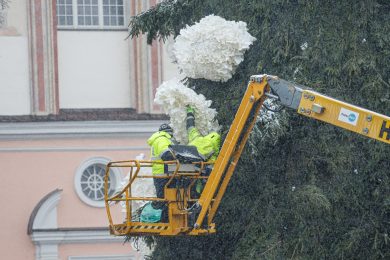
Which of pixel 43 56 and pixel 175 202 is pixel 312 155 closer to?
pixel 175 202

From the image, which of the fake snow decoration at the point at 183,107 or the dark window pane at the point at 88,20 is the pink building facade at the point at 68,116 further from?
the fake snow decoration at the point at 183,107

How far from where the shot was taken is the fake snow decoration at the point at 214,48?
17234mm

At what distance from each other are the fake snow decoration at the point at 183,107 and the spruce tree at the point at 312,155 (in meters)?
0.23

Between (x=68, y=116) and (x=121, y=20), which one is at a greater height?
(x=121, y=20)

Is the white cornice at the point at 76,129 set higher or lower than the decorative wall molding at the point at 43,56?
lower

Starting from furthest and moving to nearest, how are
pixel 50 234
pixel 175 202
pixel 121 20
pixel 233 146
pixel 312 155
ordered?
pixel 121 20
pixel 50 234
pixel 312 155
pixel 175 202
pixel 233 146

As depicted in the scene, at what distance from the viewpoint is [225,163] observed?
53.5ft

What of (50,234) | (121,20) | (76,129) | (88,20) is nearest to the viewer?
(50,234)

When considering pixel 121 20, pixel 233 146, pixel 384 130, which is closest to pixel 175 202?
pixel 233 146

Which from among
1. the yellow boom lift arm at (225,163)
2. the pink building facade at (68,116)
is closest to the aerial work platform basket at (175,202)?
the yellow boom lift arm at (225,163)

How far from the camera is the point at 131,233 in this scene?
1670 centimetres

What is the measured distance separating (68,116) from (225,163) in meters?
21.2

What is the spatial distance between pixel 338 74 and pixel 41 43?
21020mm

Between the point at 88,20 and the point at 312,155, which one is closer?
the point at 312,155
